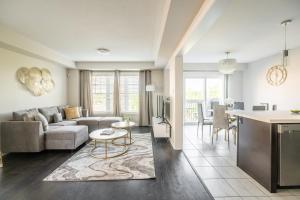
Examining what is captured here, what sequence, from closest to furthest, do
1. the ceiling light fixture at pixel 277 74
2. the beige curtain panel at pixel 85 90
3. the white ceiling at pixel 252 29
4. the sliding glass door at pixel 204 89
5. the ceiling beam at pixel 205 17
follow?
the ceiling beam at pixel 205 17 < the white ceiling at pixel 252 29 < the ceiling light fixture at pixel 277 74 < the beige curtain panel at pixel 85 90 < the sliding glass door at pixel 204 89

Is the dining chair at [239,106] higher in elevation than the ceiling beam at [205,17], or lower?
lower

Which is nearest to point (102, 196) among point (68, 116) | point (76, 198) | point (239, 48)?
point (76, 198)

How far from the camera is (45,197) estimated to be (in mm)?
2180

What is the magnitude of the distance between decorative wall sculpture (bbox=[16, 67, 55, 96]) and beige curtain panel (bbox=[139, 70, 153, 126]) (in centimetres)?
323

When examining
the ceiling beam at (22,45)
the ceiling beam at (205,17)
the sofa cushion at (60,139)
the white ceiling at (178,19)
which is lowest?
the sofa cushion at (60,139)

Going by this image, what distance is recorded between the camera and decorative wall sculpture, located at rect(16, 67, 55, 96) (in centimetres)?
432

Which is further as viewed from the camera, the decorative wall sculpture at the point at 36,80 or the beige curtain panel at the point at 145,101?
the beige curtain panel at the point at 145,101

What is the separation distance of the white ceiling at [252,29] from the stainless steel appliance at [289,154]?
1.71m

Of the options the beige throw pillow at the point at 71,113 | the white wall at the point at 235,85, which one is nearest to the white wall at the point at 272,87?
the white wall at the point at 235,85

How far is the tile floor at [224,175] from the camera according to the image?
2199mm

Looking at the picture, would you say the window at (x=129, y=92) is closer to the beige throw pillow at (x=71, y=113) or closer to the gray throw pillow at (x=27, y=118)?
the beige throw pillow at (x=71, y=113)

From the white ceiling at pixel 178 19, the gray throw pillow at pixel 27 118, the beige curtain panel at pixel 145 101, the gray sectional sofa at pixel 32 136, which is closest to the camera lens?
the white ceiling at pixel 178 19

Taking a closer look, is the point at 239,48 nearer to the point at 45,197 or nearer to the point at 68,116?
the point at 45,197

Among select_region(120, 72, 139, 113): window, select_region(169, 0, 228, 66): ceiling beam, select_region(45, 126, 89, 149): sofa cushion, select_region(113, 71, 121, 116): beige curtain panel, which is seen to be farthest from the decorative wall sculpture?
select_region(169, 0, 228, 66): ceiling beam
